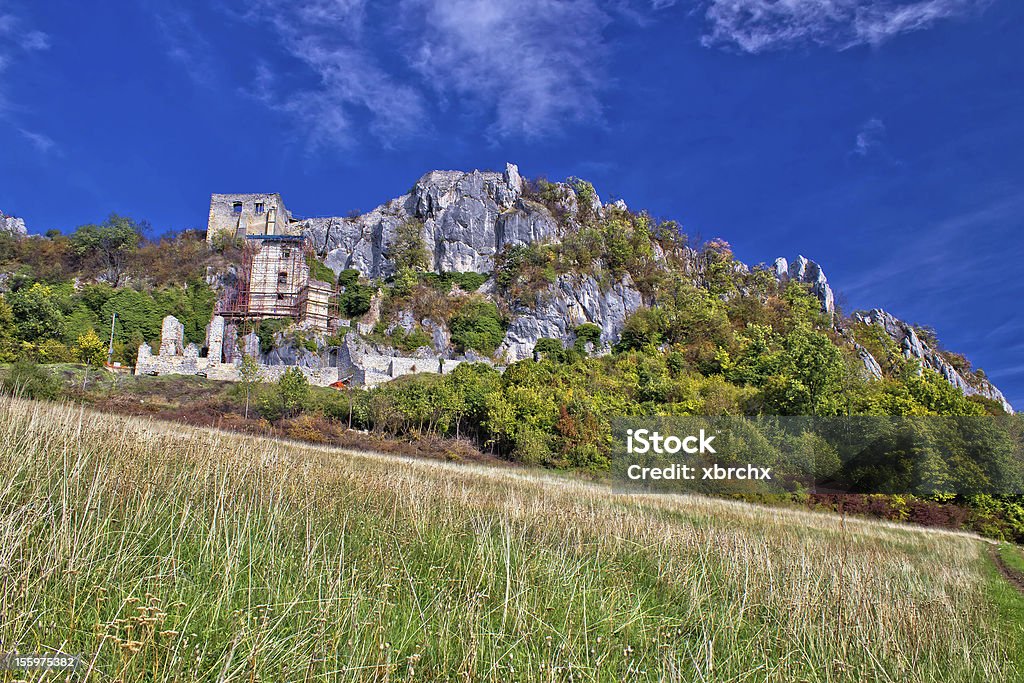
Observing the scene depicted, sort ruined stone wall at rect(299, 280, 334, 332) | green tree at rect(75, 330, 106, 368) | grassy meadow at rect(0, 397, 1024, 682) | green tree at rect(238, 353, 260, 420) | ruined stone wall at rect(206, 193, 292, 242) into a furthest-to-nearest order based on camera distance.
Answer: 1. ruined stone wall at rect(206, 193, 292, 242)
2. ruined stone wall at rect(299, 280, 334, 332)
3. green tree at rect(75, 330, 106, 368)
4. green tree at rect(238, 353, 260, 420)
5. grassy meadow at rect(0, 397, 1024, 682)

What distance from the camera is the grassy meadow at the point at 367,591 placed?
115 inches

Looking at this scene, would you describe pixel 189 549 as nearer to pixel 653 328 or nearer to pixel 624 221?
pixel 653 328

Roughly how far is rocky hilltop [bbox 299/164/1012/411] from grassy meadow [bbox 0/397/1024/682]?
4927 centimetres

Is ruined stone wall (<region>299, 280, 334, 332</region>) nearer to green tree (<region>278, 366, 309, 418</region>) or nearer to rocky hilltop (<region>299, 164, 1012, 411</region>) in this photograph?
rocky hilltop (<region>299, 164, 1012, 411</region>)

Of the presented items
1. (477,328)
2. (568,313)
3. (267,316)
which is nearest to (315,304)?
(267,316)

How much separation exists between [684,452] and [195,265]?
2331 inches

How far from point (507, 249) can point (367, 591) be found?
65.6m

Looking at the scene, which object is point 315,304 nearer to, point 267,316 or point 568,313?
point 267,316

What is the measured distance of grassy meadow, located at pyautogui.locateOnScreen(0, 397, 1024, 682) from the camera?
2.93m

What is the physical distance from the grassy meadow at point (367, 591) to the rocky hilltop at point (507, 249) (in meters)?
49.3

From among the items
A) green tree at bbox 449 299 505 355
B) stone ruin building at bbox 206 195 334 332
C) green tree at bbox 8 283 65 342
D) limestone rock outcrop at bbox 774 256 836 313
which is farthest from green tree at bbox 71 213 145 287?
limestone rock outcrop at bbox 774 256 836 313

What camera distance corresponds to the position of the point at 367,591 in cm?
405

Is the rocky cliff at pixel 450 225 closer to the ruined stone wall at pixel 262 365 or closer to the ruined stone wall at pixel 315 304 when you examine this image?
the ruined stone wall at pixel 315 304

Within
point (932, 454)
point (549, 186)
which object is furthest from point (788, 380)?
point (549, 186)
